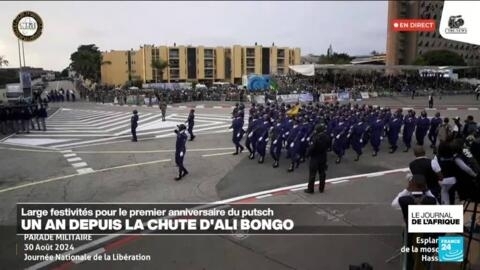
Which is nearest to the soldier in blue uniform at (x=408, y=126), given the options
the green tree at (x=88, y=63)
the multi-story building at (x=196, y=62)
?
the green tree at (x=88, y=63)

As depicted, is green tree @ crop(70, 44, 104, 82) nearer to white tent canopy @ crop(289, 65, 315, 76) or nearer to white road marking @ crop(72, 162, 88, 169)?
white tent canopy @ crop(289, 65, 315, 76)

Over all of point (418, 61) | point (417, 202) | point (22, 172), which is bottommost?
point (22, 172)

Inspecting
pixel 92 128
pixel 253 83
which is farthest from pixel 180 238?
pixel 253 83

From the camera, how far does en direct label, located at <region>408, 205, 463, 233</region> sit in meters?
5.23

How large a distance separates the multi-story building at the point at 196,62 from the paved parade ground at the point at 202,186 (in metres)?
67.8

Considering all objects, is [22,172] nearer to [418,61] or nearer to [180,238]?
[180,238]

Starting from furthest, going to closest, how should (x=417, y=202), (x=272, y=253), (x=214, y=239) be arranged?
(x=214, y=239) < (x=272, y=253) < (x=417, y=202)

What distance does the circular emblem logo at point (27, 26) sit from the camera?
41.1 feet

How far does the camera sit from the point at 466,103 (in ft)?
95.0

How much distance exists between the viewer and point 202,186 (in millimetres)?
11188

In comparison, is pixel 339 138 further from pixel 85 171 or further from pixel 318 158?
pixel 85 171

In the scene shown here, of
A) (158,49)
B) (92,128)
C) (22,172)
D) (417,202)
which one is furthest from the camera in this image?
(158,49)

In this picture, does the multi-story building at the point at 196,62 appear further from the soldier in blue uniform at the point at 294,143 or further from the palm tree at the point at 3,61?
the soldier in blue uniform at the point at 294,143

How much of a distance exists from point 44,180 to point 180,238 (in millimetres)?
6465
